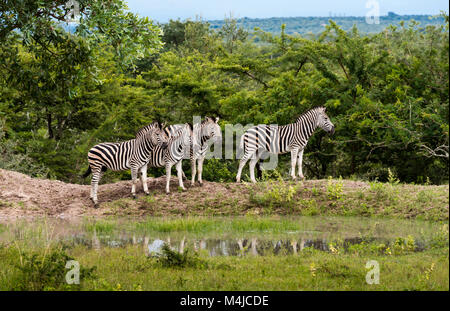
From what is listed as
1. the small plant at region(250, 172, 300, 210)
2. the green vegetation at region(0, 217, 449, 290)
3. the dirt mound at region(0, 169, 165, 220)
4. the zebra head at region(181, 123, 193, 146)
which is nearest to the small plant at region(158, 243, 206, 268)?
the green vegetation at region(0, 217, 449, 290)

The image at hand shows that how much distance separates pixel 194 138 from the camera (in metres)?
17.8

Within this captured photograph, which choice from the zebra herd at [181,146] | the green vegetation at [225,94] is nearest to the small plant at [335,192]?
the green vegetation at [225,94]

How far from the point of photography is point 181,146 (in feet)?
57.5

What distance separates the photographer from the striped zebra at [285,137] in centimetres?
1814

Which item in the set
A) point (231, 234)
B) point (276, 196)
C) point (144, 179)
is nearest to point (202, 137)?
point (144, 179)

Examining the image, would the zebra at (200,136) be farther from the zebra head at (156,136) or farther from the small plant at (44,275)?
the small plant at (44,275)

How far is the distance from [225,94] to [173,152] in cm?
841

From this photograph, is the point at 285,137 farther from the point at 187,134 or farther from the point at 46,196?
the point at 46,196

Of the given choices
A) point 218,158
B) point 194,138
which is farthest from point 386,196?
point 218,158

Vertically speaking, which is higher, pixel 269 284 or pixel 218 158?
pixel 218 158

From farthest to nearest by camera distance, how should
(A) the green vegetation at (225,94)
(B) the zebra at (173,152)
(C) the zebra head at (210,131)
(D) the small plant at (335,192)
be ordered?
(C) the zebra head at (210,131)
(B) the zebra at (173,152)
(D) the small plant at (335,192)
(A) the green vegetation at (225,94)

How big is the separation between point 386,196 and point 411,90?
4.97 m

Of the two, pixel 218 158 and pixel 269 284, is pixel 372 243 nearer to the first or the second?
pixel 269 284
